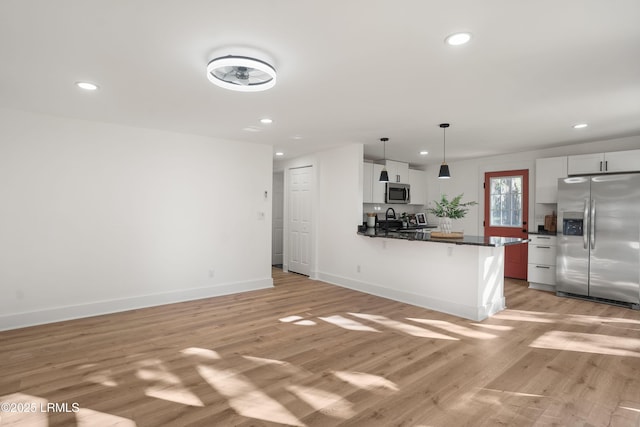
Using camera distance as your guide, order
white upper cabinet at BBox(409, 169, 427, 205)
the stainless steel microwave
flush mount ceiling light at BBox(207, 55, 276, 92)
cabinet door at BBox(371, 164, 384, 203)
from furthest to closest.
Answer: white upper cabinet at BBox(409, 169, 427, 205) < the stainless steel microwave < cabinet door at BBox(371, 164, 384, 203) < flush mount ceiling light at BBox(207, 55, 276, 92)

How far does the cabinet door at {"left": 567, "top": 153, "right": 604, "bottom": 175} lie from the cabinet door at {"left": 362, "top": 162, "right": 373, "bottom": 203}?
3.17 metres

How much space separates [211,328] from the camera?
3717 mm

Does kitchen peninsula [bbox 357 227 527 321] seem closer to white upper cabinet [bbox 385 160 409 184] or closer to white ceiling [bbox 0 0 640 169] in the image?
white ceiling [bbox 0 0 640 169]

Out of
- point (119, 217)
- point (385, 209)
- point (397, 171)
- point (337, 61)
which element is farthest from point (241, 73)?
point (385, 209)

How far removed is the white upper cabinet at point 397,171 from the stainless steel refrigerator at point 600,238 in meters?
2.71

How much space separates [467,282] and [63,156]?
515 cm

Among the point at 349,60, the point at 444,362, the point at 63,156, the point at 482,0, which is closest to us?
the point at 482,0

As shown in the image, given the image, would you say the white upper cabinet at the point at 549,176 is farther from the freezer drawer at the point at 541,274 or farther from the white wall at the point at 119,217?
the white wall at the point at 119,217

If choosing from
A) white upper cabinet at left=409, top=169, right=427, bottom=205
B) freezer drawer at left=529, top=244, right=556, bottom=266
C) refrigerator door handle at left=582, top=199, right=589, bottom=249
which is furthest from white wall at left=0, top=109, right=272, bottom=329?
refrigerator door handle at left=582, top=199, right=589, bottom=249

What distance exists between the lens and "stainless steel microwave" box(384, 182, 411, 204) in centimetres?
658

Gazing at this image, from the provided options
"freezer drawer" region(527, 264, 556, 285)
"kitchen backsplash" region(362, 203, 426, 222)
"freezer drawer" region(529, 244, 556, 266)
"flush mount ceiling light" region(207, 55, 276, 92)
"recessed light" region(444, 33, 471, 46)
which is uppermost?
"recessed light" region(444, 33, 471, 46)

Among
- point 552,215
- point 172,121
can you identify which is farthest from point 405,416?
point 552,215

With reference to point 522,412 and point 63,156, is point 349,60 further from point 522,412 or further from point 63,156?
point 63,156

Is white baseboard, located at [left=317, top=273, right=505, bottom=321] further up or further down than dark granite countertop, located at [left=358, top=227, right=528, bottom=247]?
further down
